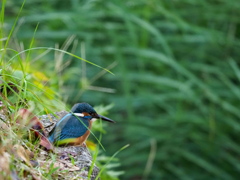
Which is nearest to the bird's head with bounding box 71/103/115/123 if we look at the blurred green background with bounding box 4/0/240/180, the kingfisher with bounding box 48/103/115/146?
the kingfisher with bounding box 48/103/115/146

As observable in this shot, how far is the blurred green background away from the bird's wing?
1.68 meters

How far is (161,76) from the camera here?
11.8 feet

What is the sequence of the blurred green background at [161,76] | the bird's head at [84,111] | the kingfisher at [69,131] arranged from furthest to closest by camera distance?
1. the blurred green background at [161,76]
2. the bird's head at [84,111]
3. the kingfisher at [69,131]

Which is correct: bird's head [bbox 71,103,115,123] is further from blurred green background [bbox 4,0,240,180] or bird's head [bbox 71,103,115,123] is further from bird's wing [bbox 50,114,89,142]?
blurred green background [bbox 4,0,240,180]

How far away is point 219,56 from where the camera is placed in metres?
3.72

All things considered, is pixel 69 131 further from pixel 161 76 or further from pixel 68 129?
pixel 161 76

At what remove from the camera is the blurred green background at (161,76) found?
352 centimetres

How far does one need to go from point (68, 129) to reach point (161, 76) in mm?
1935

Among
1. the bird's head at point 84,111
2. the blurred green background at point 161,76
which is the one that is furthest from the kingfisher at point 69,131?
the blurred green background at point 161,76

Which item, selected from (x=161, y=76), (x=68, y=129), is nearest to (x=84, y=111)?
(x=68, y=129)

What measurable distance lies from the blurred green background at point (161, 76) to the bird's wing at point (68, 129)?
1684mm

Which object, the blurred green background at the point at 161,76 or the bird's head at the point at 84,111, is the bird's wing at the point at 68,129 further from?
the blurred green background at the point at 161,76

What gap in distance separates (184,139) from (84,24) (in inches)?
34.0

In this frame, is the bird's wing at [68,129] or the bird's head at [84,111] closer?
the bird's wing at [68,129]
